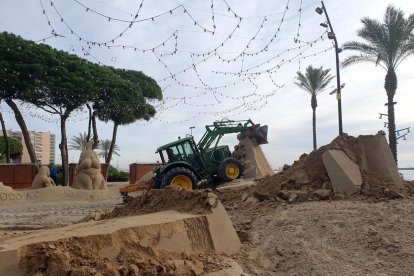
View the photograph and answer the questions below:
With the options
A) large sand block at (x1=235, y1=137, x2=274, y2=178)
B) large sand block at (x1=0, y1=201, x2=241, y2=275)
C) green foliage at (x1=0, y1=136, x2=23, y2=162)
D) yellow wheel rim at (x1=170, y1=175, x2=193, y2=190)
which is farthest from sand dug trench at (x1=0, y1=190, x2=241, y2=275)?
green foliage at (x1=0, y1=136, x2=23, y2=162)

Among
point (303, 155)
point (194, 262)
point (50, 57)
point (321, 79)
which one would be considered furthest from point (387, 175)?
point (321, 79)

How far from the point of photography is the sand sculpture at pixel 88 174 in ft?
55.4

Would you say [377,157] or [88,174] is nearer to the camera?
[377,157]

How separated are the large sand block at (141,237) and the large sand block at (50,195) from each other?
10.9m

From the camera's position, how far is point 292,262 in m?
5.00

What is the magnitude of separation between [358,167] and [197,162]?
18.7 ft

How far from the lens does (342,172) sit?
7.93 meters

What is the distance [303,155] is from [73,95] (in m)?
14.0

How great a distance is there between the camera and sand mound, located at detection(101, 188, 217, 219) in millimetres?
5426

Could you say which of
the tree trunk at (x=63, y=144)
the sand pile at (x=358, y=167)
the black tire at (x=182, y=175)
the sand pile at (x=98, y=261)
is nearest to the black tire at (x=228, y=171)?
the black tire at (x=182, y=175)

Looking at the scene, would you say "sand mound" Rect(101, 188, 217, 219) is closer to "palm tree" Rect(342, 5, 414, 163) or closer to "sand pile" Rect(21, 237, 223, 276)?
"sand pile" Rect(21, 237, 223, 276)

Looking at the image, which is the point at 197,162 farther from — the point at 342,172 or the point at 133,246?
the point at 133,246

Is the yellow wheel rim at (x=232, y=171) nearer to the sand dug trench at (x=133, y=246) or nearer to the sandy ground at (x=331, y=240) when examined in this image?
the sandy ground at (x=331, y=240)

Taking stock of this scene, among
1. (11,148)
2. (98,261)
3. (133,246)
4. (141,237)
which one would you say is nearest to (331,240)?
(141,237)
